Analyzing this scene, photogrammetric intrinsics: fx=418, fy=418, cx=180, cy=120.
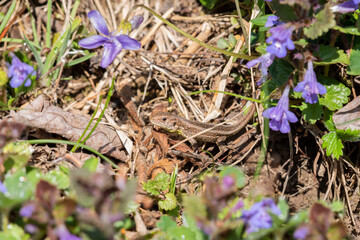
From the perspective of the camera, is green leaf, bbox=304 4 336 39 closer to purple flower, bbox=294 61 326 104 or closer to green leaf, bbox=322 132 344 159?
purple flower, bbox=294 61 326 104

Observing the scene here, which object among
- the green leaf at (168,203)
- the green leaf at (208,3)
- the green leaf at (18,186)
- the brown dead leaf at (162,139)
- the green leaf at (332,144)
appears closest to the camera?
the green leaf at (18,186)

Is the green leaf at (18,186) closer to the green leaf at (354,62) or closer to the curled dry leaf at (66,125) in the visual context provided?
the curled dry leaf at (66,125)

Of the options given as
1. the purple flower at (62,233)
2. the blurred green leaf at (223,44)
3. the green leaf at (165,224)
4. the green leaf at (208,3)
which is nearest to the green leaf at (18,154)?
the purple flower at (62,233)

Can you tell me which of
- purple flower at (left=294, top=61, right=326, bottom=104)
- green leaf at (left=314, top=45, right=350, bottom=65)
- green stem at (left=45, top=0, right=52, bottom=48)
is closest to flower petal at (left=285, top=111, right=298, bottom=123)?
purple flower at (left=294, top=61, right=326, bottom=104)

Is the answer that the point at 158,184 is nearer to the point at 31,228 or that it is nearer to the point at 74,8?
the point at 31,228

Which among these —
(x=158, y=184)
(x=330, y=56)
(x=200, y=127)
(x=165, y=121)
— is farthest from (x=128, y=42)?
(x=330, y=56)

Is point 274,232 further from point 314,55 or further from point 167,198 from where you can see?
point 314,55

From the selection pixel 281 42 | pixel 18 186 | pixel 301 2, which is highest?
pixel 301 2
